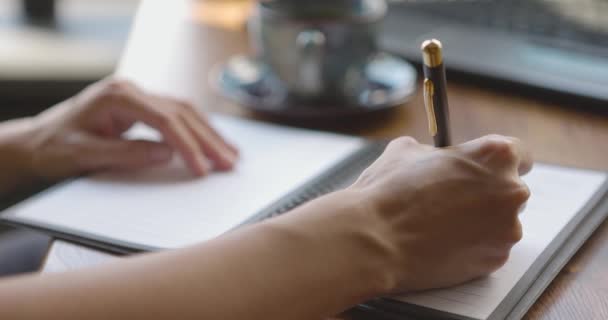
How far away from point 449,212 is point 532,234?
101 mm

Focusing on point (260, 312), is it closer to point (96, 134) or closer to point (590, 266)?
point (590, 266)

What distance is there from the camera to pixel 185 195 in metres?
0.69

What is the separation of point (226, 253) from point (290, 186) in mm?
228

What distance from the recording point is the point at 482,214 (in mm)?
502

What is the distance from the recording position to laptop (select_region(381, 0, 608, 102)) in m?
0.84

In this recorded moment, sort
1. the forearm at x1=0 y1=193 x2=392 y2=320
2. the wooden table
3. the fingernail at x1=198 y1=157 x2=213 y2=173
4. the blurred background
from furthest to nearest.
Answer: the blurred background → the fingernail at x1=198 y1=157 x2=213 y2=173 → the wooden table → the forearm at x1=0 y1=193 x2=392 y2=320

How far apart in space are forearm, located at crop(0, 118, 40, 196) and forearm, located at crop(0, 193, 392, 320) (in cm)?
37

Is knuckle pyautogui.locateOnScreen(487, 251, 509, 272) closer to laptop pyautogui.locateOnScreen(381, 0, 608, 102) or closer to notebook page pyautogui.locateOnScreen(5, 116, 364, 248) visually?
notebook page pyautogui.locateOnScreen(5, 116, 364, 248)

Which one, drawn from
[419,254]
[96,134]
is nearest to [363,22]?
[96,134]

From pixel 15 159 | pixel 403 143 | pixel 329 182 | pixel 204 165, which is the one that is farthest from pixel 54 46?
pixel 403 143

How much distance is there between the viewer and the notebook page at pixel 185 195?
2.05 feet

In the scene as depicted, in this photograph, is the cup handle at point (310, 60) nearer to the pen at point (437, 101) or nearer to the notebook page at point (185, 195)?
the notebook page at point (185, 195)

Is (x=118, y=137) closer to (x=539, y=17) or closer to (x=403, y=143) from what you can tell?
(x=403, y=143)

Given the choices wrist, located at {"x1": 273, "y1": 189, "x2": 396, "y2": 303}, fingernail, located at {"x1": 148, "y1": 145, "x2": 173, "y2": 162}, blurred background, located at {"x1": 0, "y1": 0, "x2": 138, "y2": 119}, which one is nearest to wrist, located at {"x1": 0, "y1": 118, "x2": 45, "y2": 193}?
fingernail, located at {"x1": 148, "y1": 145, "x2": 173, "y2": 162}
